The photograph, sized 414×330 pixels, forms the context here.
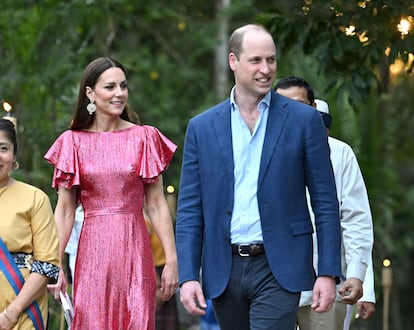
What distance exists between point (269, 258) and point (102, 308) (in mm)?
1711

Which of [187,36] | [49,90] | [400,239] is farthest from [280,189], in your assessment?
[400,239]

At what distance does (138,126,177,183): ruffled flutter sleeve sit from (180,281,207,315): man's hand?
151 centimetres

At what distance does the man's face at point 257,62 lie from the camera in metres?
7.17

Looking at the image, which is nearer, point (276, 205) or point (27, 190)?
point (276, 205)

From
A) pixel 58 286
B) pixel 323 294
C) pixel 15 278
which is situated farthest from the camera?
pixel 58 286

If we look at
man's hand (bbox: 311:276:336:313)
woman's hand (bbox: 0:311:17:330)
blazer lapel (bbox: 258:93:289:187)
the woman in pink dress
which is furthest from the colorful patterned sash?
man's hand (bbox: 311:276:336:313)

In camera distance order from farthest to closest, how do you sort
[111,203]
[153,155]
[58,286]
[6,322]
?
[153,155]
[111,203]
[58,286]
[6,322]

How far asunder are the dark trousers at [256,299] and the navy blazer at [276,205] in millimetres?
49

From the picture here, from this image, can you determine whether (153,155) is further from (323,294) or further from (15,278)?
(323,294)

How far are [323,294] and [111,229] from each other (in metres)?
2.00

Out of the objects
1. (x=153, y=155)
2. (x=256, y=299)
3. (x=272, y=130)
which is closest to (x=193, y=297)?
(x=256, y=299)

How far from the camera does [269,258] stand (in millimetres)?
7008

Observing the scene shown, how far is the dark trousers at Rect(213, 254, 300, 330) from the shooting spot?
6.97 m

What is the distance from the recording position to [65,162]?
8.45 m
